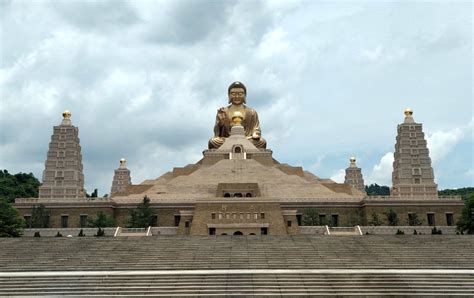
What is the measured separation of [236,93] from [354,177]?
944 inches

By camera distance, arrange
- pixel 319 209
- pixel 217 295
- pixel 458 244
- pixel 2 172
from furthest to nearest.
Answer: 1. pixel 2 172
2. pixel 319 209
3. pixel 458 244
4. pixel 217 295

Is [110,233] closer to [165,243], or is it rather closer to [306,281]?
[165,243]

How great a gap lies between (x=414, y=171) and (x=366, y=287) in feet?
112

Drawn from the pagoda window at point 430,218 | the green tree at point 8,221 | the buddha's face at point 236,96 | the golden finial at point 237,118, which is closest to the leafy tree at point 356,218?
the pagoda window at point 430,218

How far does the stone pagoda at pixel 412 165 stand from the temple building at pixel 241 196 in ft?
0.30

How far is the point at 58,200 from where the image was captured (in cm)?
4456

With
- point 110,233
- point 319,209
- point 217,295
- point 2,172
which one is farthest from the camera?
point 2,172

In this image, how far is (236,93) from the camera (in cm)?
6800

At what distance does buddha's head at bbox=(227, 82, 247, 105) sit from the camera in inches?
2677

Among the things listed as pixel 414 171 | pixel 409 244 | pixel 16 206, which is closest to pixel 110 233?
pixel 16 206

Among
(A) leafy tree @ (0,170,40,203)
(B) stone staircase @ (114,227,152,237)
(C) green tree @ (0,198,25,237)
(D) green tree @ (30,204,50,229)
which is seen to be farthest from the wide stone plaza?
(A) leafy tree @ (0,170,40,203)

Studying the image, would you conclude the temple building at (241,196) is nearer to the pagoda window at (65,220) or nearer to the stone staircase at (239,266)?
the pagoda window at (65,220)

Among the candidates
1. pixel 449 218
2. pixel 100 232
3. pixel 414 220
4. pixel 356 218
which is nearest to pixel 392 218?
pixel 414 220

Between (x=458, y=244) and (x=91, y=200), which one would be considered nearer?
(x=458, y=244)
